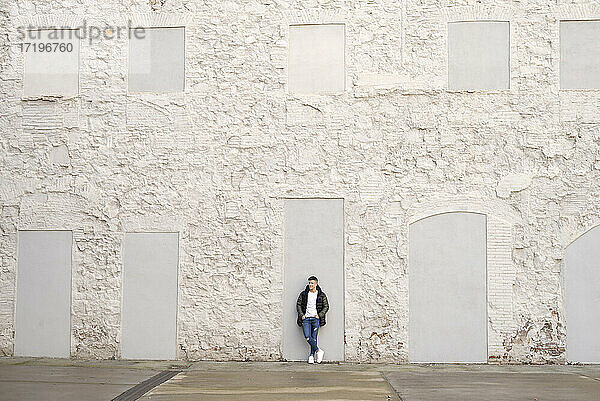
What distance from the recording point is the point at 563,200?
15.0 metres

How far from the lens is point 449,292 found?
15047mm

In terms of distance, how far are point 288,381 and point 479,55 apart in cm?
692

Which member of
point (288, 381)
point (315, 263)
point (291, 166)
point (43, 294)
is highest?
point (291, 166)

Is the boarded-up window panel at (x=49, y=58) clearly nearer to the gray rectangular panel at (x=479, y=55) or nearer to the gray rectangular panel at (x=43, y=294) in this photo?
the gray rectangular panel at (x=43, y=294)

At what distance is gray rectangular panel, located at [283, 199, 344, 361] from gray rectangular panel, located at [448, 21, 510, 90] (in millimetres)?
3185

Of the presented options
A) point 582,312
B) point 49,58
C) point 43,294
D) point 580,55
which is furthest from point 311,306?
point 49,58

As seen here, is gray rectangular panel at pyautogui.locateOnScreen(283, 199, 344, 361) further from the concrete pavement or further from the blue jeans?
the concrete pavement

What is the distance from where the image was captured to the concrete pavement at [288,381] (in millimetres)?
10961

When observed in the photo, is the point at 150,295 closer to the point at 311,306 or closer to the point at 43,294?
the point at 43,294

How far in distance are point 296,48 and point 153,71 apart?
2718mm

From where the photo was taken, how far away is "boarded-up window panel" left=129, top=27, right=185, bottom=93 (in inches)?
624

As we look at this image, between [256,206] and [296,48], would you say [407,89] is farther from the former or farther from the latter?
[256,206]

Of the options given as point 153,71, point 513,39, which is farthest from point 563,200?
point 153,71

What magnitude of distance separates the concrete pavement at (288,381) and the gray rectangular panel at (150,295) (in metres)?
0.38
